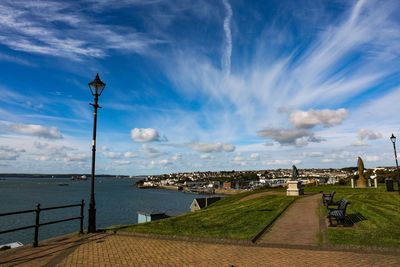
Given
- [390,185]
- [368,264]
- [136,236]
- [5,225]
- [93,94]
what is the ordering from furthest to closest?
1. [5,225]
2. [390,185]
3. [93,94]
4. [136,236]
5. [368,264]

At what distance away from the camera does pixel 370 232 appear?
35.0 ft


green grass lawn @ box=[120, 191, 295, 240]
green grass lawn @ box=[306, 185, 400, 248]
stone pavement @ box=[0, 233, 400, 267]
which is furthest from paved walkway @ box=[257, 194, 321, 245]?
stone pavement @ box=[0, 233, 400, 267]

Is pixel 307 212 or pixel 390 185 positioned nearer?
pixel 307 212

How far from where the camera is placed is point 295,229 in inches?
472

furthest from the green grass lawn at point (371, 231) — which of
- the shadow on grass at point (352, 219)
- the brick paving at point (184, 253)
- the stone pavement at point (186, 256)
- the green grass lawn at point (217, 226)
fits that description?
the green grass lawn at point (217, 226)

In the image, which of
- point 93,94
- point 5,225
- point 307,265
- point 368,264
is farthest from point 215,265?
point 5,225

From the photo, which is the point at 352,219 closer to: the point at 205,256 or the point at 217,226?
the point at 217,226

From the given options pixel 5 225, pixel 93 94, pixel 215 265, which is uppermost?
pixel 93 94

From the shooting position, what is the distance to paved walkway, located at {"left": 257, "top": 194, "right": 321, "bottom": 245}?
1020 cm

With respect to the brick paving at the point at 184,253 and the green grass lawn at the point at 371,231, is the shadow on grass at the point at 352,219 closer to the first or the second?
the green grass lawn at the point at 371,231

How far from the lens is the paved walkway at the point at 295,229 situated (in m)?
10.2

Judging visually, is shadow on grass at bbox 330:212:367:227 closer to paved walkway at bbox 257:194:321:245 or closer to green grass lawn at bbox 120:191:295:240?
paved walkway at bbox 257:194:321:245

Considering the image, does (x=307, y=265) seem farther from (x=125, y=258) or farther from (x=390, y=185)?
(x=390, y=185)

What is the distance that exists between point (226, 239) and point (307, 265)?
314cm
